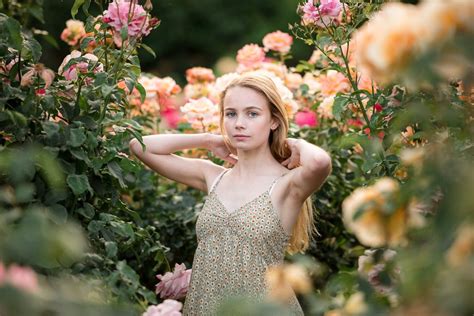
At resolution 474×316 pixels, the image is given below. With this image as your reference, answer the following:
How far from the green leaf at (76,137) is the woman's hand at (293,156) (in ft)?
2.85

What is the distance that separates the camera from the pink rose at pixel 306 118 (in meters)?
3.98

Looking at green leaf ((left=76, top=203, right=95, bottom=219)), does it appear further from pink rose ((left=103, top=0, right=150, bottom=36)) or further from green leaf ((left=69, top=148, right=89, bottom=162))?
pink rose ((left=103, top=0, right=150, bottom=36))

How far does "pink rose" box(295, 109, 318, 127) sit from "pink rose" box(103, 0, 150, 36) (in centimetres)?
162

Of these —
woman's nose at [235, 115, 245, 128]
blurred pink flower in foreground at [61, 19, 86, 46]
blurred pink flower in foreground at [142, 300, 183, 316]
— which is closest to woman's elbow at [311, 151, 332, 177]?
woman's nose at [235, 115, 245, 128]

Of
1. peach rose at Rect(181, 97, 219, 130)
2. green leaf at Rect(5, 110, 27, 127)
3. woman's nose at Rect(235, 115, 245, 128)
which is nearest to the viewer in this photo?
green leaf at Rect(5, 110, 27, 127)

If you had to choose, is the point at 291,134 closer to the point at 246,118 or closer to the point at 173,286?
the point at 246,118

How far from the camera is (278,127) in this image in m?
2.93

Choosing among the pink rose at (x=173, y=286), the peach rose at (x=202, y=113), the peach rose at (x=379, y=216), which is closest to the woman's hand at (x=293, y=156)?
the pink rose at (x=173, y=286)

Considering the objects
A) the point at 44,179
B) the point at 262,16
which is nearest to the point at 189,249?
the point at 44,179

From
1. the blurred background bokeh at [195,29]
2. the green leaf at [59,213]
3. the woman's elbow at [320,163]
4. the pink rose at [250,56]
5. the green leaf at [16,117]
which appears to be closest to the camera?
the green leaf at [16,117]

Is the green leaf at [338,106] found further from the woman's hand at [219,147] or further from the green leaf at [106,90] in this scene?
the green leaf at [106,90]

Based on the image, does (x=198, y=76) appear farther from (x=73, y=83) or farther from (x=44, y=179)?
(x=44, y=179)

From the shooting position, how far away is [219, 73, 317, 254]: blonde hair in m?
2.86

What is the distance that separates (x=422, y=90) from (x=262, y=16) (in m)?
8.21
